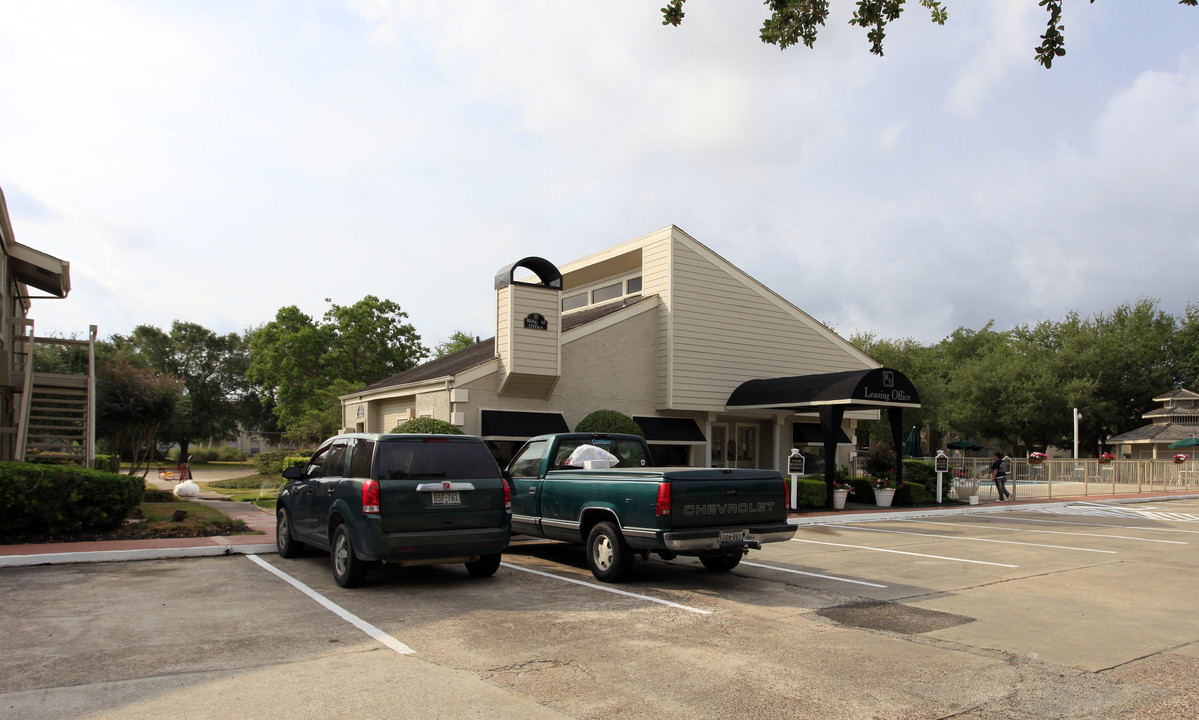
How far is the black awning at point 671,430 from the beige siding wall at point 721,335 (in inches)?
22.6

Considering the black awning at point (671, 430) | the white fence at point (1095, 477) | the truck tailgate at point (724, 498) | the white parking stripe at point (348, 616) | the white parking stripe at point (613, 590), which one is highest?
the black awning at point (671, 430)

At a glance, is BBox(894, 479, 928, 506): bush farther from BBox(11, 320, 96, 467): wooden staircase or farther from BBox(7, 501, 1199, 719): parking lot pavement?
BBox(11, 320, 96, 467): wooden staircase

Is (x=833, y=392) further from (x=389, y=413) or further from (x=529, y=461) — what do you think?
(x=389, y=413)

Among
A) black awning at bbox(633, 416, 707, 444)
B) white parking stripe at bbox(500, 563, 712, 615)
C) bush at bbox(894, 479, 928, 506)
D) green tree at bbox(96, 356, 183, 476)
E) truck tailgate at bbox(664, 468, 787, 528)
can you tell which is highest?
green tree at bbox(96, 356, 183, 476)

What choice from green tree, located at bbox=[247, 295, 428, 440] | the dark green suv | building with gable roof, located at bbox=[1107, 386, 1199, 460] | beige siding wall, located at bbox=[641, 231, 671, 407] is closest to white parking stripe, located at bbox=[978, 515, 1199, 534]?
beige siding wall, located at bbox=[641, 231, 671, 407]

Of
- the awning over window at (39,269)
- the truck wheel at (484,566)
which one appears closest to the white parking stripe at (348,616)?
the truck wheel at (484,566)

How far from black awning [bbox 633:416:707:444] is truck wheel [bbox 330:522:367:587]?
12527 millimetres

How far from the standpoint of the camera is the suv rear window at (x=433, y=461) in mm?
8922

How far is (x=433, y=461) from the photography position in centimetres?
922

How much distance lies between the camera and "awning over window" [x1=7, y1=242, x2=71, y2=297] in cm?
1700

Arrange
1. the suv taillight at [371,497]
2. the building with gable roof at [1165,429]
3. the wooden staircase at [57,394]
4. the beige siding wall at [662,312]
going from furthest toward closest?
the building with gable roof at [1165,429]
the beige siding wall at [662,312]
the wooden staircase at [57,394]
the suv taillight at [371,497]

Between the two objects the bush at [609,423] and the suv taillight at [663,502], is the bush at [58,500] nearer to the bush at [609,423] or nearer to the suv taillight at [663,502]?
the suv taillight at [663,502]

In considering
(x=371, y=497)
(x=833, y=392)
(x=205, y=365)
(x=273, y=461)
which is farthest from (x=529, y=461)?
(x=205, y=365)

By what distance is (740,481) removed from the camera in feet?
31.2
